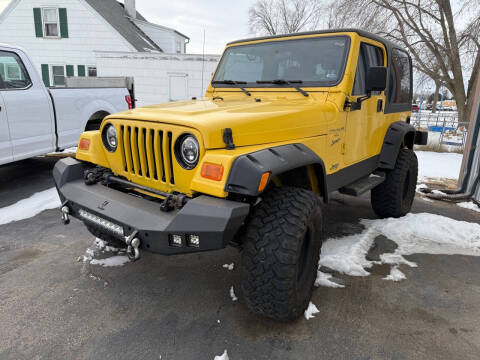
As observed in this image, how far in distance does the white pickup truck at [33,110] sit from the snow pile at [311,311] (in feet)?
14.9

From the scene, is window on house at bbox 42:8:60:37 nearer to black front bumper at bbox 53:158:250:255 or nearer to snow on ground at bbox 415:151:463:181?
snow on ground at bbox 415:151:463:181

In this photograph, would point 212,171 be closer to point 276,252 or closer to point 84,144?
point 276,252

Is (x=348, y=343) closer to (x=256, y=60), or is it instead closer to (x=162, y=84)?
(x=256, y=60)

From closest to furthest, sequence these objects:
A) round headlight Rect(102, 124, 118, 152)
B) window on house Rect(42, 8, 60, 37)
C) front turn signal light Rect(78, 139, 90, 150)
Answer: round headlight Rect(102, 124, 118, 152) < front turn signal light Rect(78, 139, 90, 150) < window on house Rect(42, 8, 60, 37)

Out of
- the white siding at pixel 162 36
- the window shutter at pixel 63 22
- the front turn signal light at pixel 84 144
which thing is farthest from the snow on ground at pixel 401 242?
the white siding at pixel 162 36

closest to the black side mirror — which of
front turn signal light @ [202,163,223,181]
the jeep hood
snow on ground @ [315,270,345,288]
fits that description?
the jeep hood

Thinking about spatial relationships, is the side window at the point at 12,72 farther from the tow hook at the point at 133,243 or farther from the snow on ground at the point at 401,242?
the snow on ground at the point at 401,242

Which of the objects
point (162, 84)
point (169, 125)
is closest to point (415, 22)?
point (162, 84)

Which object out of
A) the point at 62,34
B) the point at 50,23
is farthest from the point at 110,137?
the point at 50,23

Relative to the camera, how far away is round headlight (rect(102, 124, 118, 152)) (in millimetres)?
2828

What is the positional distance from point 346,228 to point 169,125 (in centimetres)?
266

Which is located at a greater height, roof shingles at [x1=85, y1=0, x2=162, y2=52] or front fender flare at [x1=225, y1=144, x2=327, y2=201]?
roof shingles at [x1=85, y1=0, x2=162, y2=52]

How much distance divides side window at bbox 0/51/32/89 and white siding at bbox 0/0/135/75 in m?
12.6

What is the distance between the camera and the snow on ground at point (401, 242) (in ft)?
10.6
